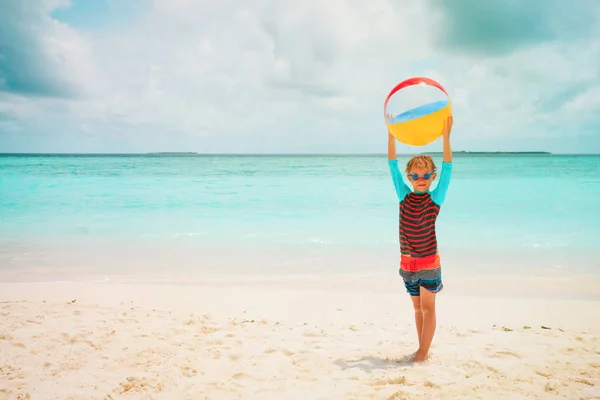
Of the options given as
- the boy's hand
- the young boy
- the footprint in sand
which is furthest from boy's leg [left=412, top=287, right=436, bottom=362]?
the boy's hand

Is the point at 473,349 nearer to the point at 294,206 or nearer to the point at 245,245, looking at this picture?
the point at 245,245

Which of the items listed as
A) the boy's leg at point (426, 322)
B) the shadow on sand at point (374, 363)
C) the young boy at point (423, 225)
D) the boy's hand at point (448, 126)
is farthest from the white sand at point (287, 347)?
the boy's hand at point (448, 126)

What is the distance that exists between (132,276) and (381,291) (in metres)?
4.33

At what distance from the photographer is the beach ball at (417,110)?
3477 mm

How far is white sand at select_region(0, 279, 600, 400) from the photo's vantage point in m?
3.24

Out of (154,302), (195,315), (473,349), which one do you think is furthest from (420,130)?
(154,302)

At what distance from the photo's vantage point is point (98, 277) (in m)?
7.53

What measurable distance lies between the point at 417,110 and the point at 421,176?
54cm

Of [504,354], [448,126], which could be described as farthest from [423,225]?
[504,354]

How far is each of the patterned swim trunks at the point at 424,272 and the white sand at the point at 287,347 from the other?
27.9 inches

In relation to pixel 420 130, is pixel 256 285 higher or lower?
lower

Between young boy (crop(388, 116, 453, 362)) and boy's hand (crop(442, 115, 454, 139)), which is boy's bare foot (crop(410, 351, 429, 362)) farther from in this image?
boy's hand (crop(442, 115, 454, 139))

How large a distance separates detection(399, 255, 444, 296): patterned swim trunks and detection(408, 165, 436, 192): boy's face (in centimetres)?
57

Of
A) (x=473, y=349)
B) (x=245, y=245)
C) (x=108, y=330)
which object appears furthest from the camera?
(x=245, y=245)
